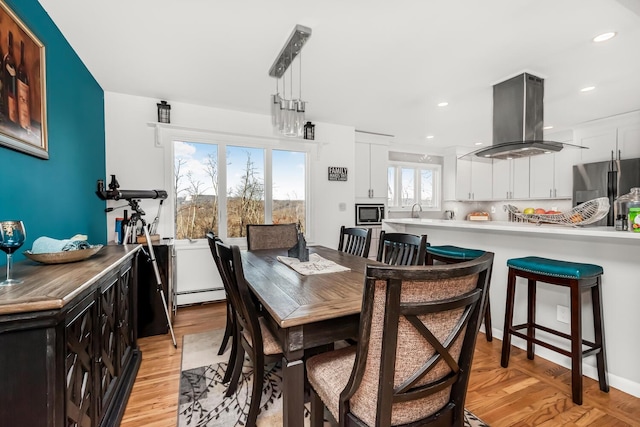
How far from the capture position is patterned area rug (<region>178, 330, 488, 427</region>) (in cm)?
159

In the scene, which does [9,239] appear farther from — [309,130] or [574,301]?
[309,130]

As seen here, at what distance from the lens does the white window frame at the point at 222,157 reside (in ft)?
11.0

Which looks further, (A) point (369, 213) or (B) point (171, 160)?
(A) point (369, 213)

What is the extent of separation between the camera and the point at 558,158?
15.1 feet

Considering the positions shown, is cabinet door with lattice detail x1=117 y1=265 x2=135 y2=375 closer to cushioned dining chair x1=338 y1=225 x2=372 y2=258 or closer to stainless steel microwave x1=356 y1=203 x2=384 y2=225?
cushioned dining chair x1=338 y1=225 x2=372 y2=258

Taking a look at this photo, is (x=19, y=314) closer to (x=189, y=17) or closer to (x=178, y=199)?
(x=189, y=17)

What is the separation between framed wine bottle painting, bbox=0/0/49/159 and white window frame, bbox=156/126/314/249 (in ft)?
5.18

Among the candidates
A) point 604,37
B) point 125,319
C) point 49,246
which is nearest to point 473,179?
point 604,37

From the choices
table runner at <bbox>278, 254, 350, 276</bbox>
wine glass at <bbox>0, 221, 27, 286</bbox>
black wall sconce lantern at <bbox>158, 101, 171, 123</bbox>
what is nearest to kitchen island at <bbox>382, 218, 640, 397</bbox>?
table runner at <bbox>278, 254, 350, 276</bbox>

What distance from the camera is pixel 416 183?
588 cm

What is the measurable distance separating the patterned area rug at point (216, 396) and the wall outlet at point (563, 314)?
110 cm

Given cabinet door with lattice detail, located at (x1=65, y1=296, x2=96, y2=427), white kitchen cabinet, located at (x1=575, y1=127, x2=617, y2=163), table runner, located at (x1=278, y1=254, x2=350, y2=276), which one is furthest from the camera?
white kitchen cabinet, located at (x1=575, y1=127, x2=617, y2=163)

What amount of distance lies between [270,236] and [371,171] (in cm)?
244

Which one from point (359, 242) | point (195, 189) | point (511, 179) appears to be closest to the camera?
point (359, 242)
